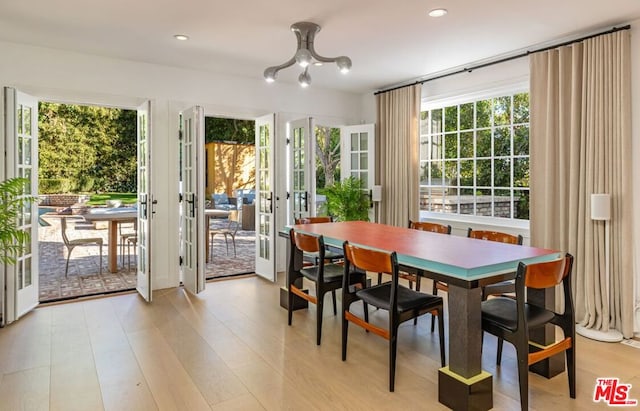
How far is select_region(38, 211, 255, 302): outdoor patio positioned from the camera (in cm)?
468

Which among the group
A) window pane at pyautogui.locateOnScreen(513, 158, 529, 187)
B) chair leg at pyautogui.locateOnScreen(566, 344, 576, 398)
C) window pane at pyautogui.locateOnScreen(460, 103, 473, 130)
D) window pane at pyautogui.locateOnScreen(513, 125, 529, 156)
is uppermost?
window pane at pyautogui.locateOnScreen(460, 103, 473, 130)

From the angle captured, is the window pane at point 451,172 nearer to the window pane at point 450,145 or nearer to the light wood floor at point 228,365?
the window pane at point 450,145

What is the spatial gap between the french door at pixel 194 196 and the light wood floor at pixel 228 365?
641 mm

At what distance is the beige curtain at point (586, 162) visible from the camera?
3.27 metres

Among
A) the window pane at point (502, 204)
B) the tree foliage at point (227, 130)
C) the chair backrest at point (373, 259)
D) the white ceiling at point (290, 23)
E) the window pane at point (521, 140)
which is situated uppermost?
the tree foliage at point (227, 130)

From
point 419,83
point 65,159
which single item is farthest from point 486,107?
point 65,159

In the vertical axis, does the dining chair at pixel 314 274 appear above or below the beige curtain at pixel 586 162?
below

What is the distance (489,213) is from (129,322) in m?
3.90

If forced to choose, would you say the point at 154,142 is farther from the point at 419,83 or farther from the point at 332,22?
the point at 419,83

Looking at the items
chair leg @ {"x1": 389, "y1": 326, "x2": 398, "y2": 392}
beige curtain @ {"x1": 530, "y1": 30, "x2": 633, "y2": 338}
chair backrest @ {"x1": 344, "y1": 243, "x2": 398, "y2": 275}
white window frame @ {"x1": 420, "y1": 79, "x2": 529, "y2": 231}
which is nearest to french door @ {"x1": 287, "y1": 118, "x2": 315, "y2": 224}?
white window frame @ {"x1": 420, "y1": 79, "x2": 529, "y2": 231}

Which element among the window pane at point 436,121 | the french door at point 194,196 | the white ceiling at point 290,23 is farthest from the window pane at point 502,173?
the french door at point 194,196

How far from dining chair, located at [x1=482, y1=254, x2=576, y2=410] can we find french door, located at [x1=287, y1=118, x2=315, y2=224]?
3122 mm

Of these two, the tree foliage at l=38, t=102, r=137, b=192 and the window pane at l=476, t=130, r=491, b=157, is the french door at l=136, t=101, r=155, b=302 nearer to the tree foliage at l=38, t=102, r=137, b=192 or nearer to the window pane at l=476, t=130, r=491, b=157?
the window pane at l=476, t=130, r=491, b=157

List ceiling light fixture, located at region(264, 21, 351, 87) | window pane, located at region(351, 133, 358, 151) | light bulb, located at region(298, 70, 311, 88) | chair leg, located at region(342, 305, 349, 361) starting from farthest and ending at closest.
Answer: window pane, located at region(351, 133, 358, 151) → light bulb, located at region(298, 70, 311, 88) → ceiling light fixture, located at region(264, 21, 351, 87) → chair leg, located at region(342, 305, 349, 361)
